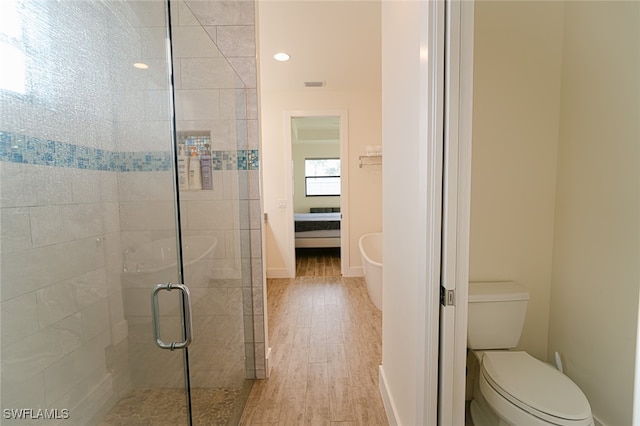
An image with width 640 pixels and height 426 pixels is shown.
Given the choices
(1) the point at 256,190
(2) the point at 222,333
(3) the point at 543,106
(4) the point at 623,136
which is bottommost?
(2) the point at 222,333

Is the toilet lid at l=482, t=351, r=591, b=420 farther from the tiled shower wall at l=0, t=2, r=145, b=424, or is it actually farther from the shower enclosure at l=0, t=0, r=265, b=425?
the tiled shower wall at l=0, t=2, r=145, b=424

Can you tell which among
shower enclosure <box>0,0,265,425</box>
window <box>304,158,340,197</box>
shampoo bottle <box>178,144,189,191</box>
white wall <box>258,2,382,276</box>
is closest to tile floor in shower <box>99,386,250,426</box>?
shower enclosure <box>0,0,265,425</box>

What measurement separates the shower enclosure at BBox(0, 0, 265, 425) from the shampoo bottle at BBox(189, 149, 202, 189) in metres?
0.01

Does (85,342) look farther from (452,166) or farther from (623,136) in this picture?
(623,136)

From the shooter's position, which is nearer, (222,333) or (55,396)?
(55,396)

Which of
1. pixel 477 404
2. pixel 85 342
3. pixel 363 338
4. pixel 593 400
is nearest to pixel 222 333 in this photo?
pixel 85 342

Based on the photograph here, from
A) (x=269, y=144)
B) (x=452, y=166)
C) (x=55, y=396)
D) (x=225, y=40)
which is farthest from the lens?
(x=269, y=144)

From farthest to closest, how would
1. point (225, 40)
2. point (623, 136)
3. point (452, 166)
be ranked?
point (225, 40) → point (623, 136) → point (452, 166)

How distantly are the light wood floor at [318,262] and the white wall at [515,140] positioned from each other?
2787mm

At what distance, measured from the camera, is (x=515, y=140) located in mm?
1656

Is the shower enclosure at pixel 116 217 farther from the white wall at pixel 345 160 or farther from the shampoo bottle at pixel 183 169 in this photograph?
the white wall at pixel 345 160

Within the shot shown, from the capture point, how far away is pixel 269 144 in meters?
4.04

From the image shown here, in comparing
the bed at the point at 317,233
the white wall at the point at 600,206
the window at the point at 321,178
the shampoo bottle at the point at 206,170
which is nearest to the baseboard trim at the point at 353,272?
the bed at the point at 317,233

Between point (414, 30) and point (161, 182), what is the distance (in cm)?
127
